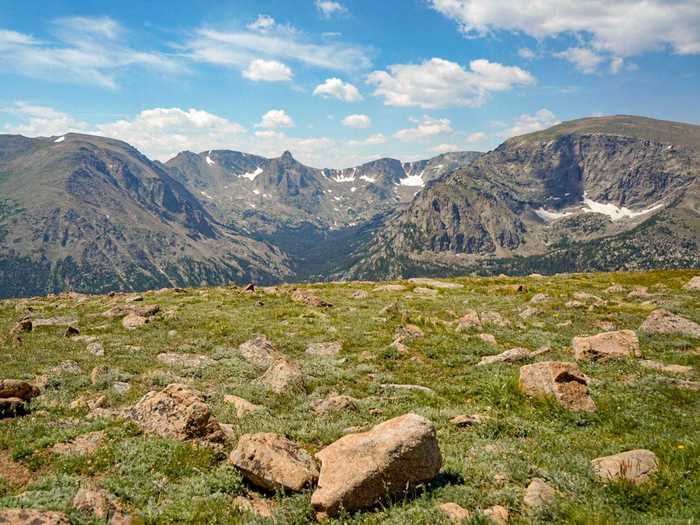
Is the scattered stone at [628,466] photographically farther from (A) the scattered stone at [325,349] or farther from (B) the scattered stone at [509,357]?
(A) the scattered stone at [325,349]

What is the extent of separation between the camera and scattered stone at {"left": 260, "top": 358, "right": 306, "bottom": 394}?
18230mm

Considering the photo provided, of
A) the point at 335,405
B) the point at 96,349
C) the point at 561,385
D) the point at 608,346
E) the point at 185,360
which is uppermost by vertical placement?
the point at 561,385

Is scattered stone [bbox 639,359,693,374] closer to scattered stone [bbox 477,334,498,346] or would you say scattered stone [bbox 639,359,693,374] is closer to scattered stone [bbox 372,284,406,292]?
scattered stone [bbox 477,334,498,346]

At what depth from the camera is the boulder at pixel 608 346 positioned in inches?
832

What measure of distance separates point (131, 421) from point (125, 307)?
23.2m

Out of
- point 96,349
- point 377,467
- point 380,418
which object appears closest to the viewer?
point 377,467

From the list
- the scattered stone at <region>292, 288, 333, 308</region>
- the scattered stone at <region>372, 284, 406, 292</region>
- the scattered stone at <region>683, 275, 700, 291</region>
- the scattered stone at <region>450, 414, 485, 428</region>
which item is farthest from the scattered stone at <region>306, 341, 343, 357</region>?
the scattered stone at <region>683, 275, 700, 291</region>

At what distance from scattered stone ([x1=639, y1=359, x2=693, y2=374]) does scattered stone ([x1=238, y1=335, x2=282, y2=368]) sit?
1859 centimetres

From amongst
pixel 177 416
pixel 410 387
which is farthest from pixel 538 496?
pixel 177 416

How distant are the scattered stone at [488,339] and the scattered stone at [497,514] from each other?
17.6 m

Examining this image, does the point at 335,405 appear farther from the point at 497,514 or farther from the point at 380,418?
the point at 497,514

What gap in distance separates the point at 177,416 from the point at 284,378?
20.2ft

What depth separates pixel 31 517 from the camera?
315 inches

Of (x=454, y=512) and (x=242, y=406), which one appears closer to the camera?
(x=454, y=512)
